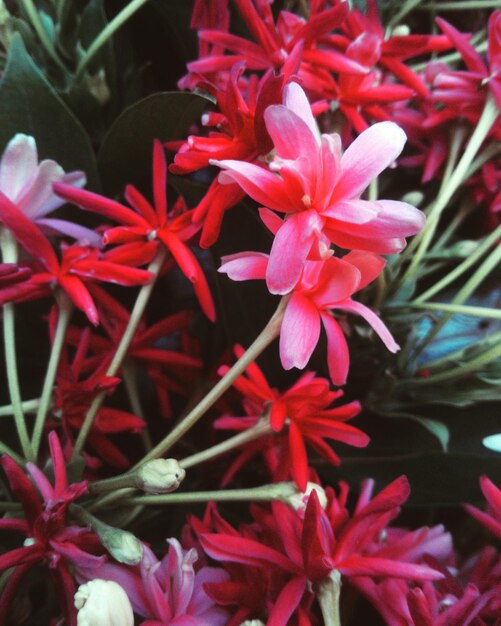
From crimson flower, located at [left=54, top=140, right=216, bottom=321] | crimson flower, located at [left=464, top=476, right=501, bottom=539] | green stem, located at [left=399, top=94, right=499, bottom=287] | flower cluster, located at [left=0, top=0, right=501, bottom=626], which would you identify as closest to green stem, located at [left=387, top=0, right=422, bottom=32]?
flower cluster, located at [left=0, top=0, right=501, bottom=626]

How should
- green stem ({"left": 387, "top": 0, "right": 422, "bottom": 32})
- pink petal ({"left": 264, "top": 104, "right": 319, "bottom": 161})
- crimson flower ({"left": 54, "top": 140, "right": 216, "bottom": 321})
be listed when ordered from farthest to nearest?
green stem ({"left": 387, "top": 0, "right": 422, "bottom": 32}), crimson flower ({"left": 54, "top": 140, "right": 216, "bottom": 321}), pink petal ({"left": 264, "top": 104, "right": 319, "bottom": 161})

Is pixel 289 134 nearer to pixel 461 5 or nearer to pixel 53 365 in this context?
pixel 53 365

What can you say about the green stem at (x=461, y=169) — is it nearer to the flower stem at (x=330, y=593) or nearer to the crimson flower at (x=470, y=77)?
the crimson flower at (x=470, y=77)

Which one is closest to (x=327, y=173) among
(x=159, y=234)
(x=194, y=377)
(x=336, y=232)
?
(x=336, y=232)

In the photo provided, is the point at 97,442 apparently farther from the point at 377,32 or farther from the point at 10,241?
the point at 377,32

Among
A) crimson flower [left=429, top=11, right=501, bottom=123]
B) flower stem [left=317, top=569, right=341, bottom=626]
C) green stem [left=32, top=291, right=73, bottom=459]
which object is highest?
crimson flower [left=429, top=11, right=501, bottom=123]

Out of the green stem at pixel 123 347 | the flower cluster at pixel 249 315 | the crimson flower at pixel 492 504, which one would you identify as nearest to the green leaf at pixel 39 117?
the flower cluster at pixel 249 315

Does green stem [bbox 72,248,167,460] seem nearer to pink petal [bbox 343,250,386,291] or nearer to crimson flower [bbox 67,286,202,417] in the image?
crimson flower [bbox 67,286,202,417]
